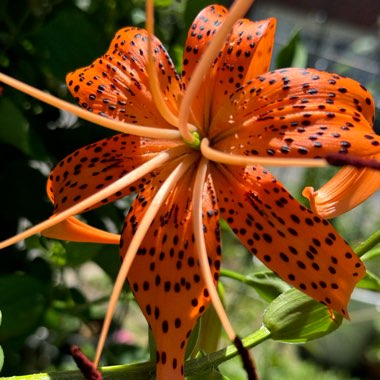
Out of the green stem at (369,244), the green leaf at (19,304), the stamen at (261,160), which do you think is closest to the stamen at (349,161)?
the stamen at (261,160)

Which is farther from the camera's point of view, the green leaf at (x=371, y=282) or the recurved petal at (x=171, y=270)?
the green leaf at (x=371, y=282)

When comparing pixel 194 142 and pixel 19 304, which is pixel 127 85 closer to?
pixel 194 142

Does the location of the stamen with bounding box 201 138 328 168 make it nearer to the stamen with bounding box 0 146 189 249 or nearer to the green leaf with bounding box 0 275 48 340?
the stamen with bounding box 0 146 189 249

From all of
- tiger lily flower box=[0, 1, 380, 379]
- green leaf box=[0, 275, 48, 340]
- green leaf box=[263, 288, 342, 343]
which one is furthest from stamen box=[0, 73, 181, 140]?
green leaf box=[0, 275, 48, 340]

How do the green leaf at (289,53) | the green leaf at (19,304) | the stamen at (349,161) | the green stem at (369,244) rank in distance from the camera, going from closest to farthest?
the stamen at (349,161)
the green stem at (369,244)
the green leaf at (19,304)
the green leaf at (289,53)

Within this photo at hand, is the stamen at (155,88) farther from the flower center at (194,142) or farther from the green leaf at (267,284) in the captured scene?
the green leaf at (267,284)
